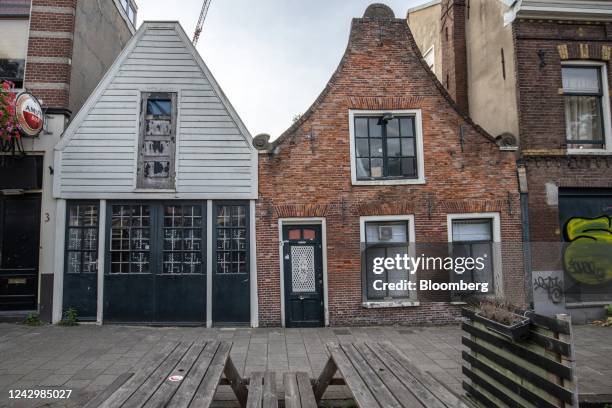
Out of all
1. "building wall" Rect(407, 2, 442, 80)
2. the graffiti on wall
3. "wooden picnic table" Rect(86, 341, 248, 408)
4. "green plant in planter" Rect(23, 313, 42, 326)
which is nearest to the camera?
"wooden picnic table" Rect(86, 341, 248, 408)


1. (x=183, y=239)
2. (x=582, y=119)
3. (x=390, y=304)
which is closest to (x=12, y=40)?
(x=183, y=239)

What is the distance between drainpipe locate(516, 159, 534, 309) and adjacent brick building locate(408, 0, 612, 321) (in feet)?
0.11

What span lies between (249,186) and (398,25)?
5495 mm

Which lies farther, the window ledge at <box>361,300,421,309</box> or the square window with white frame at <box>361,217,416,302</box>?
the square window with white frame at <box>361,217,416,302</box>

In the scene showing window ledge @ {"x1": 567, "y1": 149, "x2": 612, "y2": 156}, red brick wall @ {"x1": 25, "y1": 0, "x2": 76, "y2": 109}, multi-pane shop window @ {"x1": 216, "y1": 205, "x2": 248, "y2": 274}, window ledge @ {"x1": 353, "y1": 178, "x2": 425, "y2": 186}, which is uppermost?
red brick wall @ {"x1": 25, "y1": 0, "x2": 76, "y2": 109}

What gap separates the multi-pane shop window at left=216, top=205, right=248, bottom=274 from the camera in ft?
30.2

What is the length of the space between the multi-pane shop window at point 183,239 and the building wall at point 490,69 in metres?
8.17

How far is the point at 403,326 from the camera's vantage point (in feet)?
29.9

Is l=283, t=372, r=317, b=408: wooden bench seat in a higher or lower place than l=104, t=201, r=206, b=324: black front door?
lower

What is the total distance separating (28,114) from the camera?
28.3 ft

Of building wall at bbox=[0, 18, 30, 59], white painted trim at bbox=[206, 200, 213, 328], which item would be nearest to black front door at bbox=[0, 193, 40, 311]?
building wall at bbox=[0, 18, 30, 59]

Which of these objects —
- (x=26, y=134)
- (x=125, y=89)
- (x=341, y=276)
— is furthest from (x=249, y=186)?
(x=26, y=134)

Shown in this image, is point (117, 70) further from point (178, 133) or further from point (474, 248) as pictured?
point (474, 248)

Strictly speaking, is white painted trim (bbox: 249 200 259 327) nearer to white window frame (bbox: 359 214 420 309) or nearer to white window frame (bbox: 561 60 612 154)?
white window frame (bbox: 359 214 420 309)
